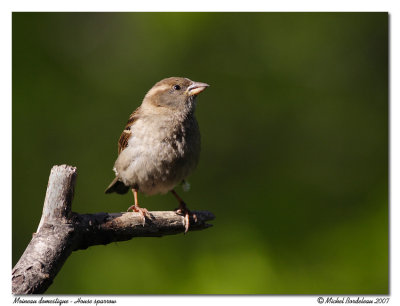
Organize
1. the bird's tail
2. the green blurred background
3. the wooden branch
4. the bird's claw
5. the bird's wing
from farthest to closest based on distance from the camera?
the green blurred background → the bird's tail → the bird's wing → the bird's claw → the wooden branch

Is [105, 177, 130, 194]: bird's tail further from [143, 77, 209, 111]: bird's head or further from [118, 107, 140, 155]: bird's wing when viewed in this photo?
Answer: [143, 77, 209, 111]: bird's head

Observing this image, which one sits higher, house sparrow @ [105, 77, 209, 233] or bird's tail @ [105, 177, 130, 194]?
house sparrow @ [105, 77, 209, 233]

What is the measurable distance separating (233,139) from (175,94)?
2.46 m

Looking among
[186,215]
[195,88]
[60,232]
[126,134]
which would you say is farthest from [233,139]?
[60,232]

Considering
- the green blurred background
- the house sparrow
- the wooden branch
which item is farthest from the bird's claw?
the green blurred background

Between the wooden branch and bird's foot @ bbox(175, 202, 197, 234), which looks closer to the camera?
the wooden branch

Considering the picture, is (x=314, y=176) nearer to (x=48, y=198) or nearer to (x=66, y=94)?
(x=66, y=94)

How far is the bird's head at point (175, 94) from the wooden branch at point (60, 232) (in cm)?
129

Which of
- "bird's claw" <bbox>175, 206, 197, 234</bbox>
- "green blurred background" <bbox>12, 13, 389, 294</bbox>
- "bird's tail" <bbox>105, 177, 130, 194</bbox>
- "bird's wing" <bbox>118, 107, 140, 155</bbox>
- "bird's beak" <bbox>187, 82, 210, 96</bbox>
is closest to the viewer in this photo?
"bird's claw" <bbox>175, 206, 197, 234</bbox>

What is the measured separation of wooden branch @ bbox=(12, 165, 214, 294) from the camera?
3811 mm

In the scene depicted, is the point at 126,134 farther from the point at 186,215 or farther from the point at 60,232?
the point at 60,232

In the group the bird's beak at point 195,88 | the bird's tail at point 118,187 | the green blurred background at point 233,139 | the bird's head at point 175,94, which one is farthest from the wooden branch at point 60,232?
the green blurred background at point 233,139

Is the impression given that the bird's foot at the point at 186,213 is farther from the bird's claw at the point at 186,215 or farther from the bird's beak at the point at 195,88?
the bird's beak at the point at 195,88

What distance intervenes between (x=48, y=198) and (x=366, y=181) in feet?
15.9
